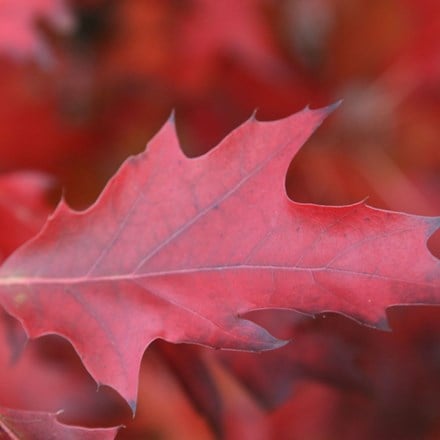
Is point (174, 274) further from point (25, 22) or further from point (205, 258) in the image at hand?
point (25, 22)

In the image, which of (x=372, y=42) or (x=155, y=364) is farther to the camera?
(x=372, y=42)

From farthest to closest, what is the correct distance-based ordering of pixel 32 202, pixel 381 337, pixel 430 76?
pixel 430 76, pixel 381 337, pixel 32 202

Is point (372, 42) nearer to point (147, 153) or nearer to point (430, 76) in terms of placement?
point (430, 76)

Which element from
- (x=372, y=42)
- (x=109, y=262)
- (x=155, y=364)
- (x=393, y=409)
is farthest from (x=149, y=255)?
(x=372, y=42)

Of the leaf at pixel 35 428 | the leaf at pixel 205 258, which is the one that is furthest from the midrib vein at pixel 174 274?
the leaf at pixel 35 428

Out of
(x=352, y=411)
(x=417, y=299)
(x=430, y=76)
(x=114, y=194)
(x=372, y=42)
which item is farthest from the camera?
(x=372, y=42)

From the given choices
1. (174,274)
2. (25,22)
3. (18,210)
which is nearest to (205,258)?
(174,274)
